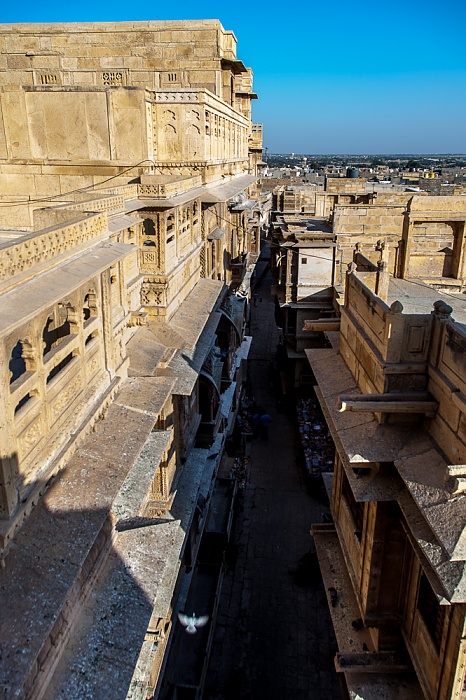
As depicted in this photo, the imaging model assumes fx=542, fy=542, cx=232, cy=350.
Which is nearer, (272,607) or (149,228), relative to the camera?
(149,228)

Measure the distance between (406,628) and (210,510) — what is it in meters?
7.18

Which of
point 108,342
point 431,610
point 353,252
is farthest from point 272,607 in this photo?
point 353,252

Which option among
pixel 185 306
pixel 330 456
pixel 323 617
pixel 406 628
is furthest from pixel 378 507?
pixel 330 456

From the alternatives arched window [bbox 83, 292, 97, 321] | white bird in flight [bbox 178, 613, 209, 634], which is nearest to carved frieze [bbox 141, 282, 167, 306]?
arched window [bbox 83, 292, 97, 321]

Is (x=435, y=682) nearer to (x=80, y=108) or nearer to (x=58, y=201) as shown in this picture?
(x=58, y=201)

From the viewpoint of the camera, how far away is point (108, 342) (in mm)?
7211

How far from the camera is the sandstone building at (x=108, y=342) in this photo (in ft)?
15.0

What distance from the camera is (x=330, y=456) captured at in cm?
1670

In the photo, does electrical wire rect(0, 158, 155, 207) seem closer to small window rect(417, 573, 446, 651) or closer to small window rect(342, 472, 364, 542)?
small window rect(342, 472, 364, 542)

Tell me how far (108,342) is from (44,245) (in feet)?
6.86

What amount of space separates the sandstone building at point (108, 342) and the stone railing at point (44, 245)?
2 centimetres

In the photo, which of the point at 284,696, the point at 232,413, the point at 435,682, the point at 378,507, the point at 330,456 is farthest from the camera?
the point at 232,413

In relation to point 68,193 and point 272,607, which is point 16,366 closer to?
point 272,607

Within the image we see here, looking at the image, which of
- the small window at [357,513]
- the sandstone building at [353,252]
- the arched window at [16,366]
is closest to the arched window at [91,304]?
the arched window at [16,366]
